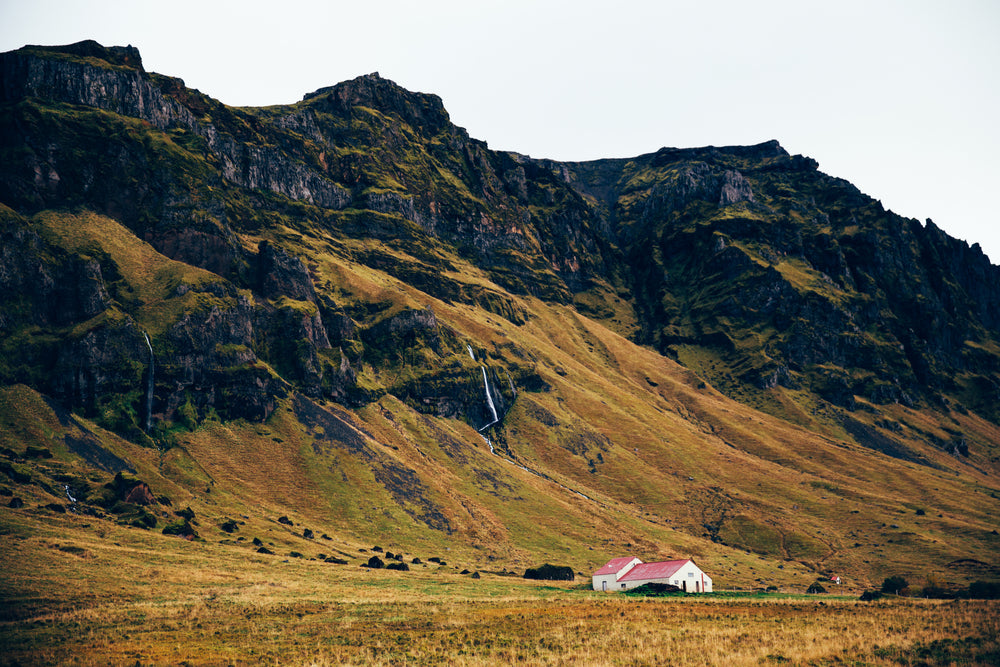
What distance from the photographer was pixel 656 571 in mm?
88938

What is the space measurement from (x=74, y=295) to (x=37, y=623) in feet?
402

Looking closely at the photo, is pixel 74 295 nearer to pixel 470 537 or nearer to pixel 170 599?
pixel 470 537

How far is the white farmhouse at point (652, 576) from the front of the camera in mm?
87062

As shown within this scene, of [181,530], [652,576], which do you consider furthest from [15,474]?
[652,576]

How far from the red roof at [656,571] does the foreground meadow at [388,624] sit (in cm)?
1881

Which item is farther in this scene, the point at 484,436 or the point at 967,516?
the point at 484,436

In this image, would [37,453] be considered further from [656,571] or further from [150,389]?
[656,571]

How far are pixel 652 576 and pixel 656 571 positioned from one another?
0.91 metres

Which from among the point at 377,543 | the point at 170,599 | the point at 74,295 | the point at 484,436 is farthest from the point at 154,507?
the point at 484,436

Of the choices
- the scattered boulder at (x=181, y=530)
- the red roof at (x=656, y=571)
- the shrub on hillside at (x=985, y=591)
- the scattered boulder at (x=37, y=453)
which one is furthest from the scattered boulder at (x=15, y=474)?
the shrub on hillside at (x=985, y=591)

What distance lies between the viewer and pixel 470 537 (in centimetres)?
14238

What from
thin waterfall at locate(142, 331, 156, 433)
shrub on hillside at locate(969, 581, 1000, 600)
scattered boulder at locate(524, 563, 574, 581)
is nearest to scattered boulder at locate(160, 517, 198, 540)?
thin waterfall at locate(142, 331, 156, 433)

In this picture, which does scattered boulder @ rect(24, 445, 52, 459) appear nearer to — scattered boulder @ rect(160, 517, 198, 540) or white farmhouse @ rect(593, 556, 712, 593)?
scattered boulder @ rect(160, 517, 198, 540)

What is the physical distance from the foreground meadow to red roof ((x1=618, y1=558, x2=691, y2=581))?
18807mm
